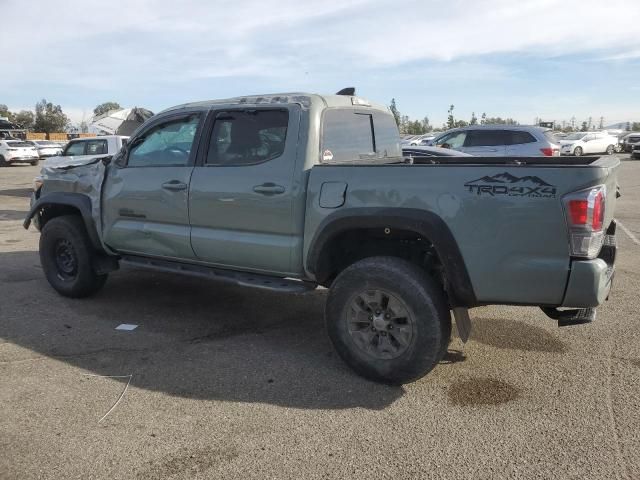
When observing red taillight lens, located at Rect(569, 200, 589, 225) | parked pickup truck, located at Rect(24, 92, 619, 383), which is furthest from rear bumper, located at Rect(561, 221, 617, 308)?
red taillight lens, located at Rect(569, 200, 589, 225)

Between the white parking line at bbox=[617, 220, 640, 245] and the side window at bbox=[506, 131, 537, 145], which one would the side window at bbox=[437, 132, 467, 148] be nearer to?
the side window at bbox=[506, 131, 537, 145]

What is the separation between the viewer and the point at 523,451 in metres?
2.99

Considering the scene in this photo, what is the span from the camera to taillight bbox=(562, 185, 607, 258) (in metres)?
3.13

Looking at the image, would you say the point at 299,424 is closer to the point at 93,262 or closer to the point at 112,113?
the point at 93,262

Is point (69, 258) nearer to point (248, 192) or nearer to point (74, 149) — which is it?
point (248, 192)

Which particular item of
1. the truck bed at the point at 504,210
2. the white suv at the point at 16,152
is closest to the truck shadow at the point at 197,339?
the truck bed at the point at 504,210

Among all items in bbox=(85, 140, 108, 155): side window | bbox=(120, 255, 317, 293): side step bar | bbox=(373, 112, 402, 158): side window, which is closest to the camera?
bbox=(120, 255, 317, 293): side step bar

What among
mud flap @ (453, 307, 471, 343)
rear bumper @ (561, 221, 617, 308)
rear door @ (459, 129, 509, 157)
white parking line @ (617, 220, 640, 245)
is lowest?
white parking line @ (617, 220, 640, 245)

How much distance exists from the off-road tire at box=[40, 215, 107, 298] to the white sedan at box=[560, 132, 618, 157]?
2843 cm

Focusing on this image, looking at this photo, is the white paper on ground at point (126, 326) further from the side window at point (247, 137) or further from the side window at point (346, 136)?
the side window at point (346, 136)

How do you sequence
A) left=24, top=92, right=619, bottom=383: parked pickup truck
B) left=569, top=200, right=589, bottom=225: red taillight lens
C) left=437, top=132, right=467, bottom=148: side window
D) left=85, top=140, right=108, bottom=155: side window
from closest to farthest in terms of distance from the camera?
left=569, top=200, right=589, bottom=225: red taillight lens → left=24, top=92, right=619, bottom=383: parked pickup truck → left=437, top=132, right=467, bottom=148: side window → left=85, top=140, right=108, bottom=155: side window

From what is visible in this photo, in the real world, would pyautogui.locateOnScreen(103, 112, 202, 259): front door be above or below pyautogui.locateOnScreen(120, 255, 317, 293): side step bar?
above

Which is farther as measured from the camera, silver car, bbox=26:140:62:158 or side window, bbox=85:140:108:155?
silver car, bbox=26:140:62:158

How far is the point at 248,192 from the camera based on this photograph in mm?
4285
